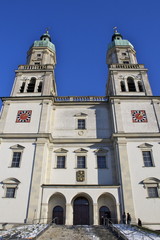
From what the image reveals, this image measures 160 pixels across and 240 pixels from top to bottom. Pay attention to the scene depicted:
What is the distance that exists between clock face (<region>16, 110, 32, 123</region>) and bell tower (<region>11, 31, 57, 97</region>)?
3073mm

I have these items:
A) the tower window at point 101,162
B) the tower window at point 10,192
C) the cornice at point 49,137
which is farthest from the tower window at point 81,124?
the tower window at point 10,192

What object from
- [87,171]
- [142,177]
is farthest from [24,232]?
[142,177]

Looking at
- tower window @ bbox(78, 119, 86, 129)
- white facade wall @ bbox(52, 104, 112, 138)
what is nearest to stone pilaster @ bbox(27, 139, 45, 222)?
white facade wall @ bbox(52, 104, 112, 138)

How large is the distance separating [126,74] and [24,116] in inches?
569

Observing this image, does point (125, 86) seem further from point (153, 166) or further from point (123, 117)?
point (153, 166)

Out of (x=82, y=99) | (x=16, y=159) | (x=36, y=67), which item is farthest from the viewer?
(x=36, y=67)

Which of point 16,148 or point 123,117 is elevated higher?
point 123,117

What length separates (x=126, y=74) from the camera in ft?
86.8

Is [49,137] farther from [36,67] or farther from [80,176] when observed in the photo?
[36,67]

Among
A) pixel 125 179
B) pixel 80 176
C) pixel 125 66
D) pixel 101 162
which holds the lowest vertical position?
pixel 125 179

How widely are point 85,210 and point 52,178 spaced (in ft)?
13.5

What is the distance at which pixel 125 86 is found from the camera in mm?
25047

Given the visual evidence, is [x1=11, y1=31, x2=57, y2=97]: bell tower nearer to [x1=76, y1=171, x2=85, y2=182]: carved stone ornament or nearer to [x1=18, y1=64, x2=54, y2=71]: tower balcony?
[x1=18, y1=64, x2=54, y2=71]: tower balcony

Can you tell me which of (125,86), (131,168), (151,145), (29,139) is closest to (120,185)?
(131,168)
